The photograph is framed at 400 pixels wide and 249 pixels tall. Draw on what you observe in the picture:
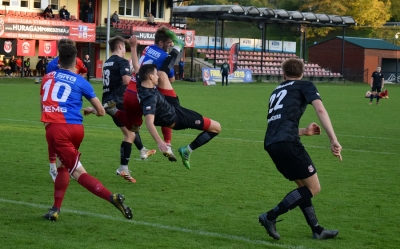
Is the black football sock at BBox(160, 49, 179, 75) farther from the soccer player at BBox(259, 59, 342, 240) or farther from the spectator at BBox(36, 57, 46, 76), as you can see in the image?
the spectator at BBox(36, 57, 46, 76)

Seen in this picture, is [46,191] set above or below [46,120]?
below

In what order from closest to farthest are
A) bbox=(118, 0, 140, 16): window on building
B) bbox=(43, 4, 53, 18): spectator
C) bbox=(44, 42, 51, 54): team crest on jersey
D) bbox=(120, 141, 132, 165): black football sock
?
bbox=(120, 141, 132, 165): black football sock → bbox=(44, 42, 51, 54): team crest on jersey → bbox=(43, 4, 53, 18): spectator → bbox=(118, 0, 140, 16): window on building

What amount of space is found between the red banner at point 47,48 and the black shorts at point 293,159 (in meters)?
37.6

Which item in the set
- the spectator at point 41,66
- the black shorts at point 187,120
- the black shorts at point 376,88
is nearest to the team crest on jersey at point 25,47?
the spectator at point 41,66

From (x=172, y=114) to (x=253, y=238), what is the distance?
2.97m

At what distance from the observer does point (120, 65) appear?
10.5 meters

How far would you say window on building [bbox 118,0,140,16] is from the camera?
177ft

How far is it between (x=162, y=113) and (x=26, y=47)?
3428cm

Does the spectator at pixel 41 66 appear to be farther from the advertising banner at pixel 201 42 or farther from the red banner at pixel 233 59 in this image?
the advertising banner at pixel 201 42

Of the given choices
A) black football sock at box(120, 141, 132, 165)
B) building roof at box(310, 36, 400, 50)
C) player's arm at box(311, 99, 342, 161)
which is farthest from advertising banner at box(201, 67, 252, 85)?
player's arm at box(311, 99, 342, 161)

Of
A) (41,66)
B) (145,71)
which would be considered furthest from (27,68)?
(145,71)

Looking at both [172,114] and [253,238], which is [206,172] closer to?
[172,114]

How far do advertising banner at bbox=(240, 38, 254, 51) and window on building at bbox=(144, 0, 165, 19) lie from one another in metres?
8.39

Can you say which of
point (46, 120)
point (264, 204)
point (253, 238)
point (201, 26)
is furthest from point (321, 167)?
point (201, 26)
